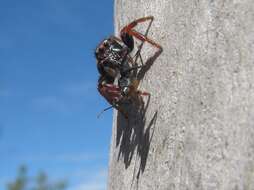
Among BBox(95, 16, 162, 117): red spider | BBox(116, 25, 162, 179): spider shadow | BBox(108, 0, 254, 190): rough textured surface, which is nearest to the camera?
BBox(108, 0, 254, 190): rough textured surface

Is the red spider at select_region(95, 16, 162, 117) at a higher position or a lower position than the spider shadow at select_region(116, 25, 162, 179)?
higher

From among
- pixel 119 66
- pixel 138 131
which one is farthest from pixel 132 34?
pixel 138 131

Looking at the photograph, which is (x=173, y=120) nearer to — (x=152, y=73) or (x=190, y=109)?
(x=190, y=109)

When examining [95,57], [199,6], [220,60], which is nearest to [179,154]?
[220,60]

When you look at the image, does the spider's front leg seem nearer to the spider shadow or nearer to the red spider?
the red spider

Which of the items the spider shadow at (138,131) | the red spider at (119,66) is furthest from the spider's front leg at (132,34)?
the spider shadow at (138,131)

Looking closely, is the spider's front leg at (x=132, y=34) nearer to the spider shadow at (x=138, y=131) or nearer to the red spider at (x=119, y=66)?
the red spider at (x=119, y=66)

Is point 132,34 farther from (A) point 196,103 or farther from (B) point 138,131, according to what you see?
(A) point 196,103

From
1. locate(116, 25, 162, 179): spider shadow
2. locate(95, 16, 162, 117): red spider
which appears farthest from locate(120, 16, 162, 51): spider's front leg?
locate(116, 25, 162, 179): spider shadow
